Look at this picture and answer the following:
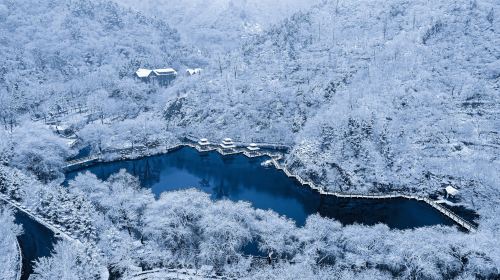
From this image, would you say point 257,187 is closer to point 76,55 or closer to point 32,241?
point 32,241

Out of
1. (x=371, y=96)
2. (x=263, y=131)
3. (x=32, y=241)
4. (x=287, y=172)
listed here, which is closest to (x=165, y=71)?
(x=263, y=131)

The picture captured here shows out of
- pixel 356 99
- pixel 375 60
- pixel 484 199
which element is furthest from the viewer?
pixel 375 60

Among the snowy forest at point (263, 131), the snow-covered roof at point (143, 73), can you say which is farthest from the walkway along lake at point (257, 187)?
the snow-covered roof at point (143, 73)

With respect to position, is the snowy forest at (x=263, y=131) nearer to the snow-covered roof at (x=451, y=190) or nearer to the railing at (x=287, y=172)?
the snow-covered roof at (x=451, y=190)

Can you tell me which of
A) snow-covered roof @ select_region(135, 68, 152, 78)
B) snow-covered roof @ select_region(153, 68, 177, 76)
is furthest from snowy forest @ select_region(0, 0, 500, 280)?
snow-covered roof @ select_region(135, 68, 152, 78)

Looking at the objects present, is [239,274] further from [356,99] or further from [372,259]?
[356,99]

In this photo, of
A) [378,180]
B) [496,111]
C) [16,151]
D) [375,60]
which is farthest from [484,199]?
[16,151]

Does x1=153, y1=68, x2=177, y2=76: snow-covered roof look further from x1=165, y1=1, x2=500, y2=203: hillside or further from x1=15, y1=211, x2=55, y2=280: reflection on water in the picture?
x1=15, y1=211, x2=55, y2=280: reflection on water
